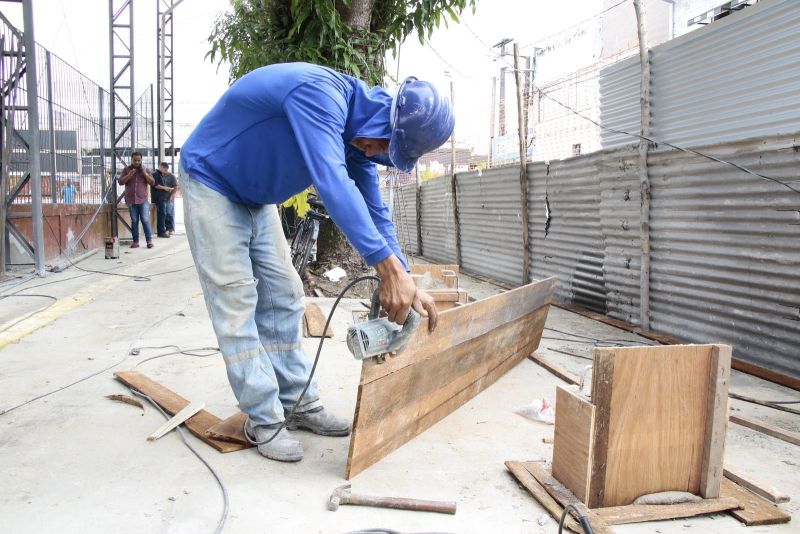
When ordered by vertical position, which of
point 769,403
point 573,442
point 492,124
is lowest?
point 769,403

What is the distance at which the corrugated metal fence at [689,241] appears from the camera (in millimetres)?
4141

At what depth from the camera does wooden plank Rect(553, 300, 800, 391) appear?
4.01 m

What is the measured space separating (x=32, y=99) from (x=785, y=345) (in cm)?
879

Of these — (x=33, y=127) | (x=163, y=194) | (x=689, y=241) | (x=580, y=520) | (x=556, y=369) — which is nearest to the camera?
(x=580, y=520)

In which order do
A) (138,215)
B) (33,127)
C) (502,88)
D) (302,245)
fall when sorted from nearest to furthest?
(302,245), (33,127), (138,215), (502,88)

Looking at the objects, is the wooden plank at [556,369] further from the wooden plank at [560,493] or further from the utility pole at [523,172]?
the utility pole at [523,172]

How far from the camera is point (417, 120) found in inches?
87.5

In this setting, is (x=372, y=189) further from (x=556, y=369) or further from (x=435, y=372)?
(x=556, y=369)

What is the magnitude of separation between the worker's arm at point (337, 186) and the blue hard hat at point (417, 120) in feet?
0.76

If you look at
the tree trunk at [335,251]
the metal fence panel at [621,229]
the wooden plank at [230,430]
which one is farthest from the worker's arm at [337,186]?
the tree trunk at [335,251]

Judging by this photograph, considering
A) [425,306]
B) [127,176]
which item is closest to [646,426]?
[425,306]

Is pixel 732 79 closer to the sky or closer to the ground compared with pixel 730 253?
closer to the sky

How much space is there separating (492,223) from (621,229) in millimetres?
3520

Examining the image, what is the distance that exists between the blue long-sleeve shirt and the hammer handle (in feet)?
2.85
